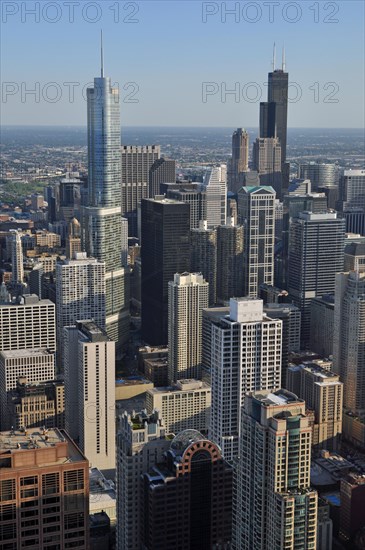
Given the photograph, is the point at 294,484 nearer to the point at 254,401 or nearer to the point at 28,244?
the point at 254,401

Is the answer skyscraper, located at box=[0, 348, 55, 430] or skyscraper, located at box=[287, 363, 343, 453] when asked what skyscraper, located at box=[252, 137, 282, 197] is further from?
skyscraper, located at box=[0, 348, 55, 430]

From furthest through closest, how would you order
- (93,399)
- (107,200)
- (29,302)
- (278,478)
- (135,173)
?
(135,173), (107,200), (29,302), (93,399), (278,478)

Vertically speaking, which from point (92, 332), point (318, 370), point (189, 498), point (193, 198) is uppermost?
point (193, 198)

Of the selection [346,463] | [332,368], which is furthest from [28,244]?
[346,463]

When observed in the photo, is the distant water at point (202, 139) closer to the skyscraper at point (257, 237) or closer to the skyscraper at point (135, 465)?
the skyscraper at point (257, 237)

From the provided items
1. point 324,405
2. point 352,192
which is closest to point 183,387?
point 324,405

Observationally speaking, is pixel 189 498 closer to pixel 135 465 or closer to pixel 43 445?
pixel 135 465
